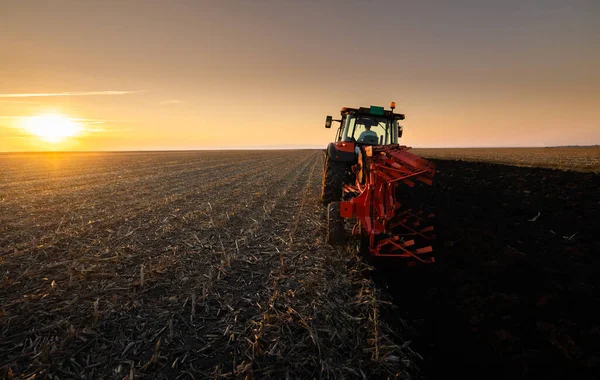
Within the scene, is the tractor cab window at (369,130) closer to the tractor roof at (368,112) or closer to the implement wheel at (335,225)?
the tractor roof at (368,112)

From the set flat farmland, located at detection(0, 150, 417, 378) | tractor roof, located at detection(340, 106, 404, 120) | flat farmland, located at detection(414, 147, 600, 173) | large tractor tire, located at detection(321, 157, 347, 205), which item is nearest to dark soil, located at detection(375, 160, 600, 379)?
flat farmland, located at detection(0, 150, 417, 378)

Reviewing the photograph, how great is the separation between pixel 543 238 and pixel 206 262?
5946 mm

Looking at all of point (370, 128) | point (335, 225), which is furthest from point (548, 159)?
point (335, 225)

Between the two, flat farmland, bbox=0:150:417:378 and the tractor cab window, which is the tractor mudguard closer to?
the tractor cab window

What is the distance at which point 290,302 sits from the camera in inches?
130

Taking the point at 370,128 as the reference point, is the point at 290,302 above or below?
below

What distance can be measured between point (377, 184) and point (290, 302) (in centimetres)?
225

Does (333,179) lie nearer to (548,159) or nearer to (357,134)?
(357,134)

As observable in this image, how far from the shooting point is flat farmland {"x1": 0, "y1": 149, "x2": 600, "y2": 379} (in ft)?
7.89

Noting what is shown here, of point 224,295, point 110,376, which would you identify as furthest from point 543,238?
point 110,376

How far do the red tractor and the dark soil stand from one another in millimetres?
478

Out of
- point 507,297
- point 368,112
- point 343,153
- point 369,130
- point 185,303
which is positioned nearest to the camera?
point 507,297

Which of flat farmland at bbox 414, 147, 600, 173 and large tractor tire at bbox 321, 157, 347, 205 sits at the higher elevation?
flat farmland at bbox 414, 147, 600, 173

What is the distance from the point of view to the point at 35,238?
5344mm
